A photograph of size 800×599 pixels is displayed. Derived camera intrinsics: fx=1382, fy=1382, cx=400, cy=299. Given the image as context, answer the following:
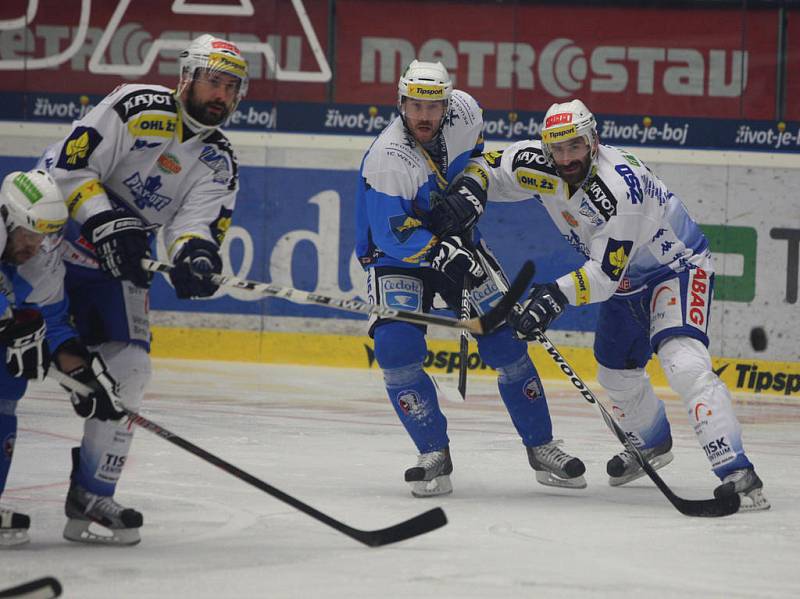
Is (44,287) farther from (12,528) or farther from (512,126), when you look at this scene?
(512,126)

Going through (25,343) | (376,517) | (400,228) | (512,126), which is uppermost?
(512,126)

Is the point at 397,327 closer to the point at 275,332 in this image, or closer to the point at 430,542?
the point at 430,542

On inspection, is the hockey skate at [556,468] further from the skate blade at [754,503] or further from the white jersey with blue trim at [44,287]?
the white jersey with blue trim at [44,287]

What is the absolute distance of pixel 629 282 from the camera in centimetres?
429

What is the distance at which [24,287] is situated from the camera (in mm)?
3172

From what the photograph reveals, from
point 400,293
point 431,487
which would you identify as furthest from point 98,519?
point 400,293

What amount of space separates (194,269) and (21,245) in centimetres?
47

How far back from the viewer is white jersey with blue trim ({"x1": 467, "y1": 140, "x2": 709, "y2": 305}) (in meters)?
4.05

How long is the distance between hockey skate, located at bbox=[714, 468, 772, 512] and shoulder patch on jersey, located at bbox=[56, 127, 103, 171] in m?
1.96

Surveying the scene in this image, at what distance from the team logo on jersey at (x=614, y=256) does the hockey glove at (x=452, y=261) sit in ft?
1.43

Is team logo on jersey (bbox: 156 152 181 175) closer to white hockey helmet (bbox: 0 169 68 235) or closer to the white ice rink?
white hockey helmet (bbox: 0 169 68 235)

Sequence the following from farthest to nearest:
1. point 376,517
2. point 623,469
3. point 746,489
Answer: point 623,469 → point 746,489 → point 376,517

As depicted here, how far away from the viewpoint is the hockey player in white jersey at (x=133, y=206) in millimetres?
3363

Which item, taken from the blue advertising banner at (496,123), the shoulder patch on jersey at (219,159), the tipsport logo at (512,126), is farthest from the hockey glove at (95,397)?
the tipsport logo at (512,126)
